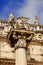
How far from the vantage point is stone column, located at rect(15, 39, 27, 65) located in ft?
61.1

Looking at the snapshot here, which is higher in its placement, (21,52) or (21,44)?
Answer: (21,44)

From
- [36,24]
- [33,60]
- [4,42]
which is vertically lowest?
[33,60]

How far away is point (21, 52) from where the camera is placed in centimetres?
1869

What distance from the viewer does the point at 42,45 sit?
26.4 metres

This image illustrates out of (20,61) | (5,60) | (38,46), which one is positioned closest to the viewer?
(20,61)

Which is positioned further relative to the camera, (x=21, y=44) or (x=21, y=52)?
(x=21, y=44)

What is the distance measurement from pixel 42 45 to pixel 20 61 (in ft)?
26.6

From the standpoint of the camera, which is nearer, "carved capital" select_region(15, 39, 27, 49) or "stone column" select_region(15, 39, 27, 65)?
"stone column" select_region(15, 39, 27, 65)

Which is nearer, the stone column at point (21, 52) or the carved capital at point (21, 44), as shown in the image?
the stone column at point (21, 52)

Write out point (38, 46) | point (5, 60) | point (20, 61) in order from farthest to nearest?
point (38, 46)
point (5, 60)
point (20, 61)

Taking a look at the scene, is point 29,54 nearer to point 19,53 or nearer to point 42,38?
point 42,38

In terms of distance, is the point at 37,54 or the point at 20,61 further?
the point at 37,54

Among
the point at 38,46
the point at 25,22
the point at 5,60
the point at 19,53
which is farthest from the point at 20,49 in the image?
the point at 38,46

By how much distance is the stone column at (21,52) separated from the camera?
1862 cm
